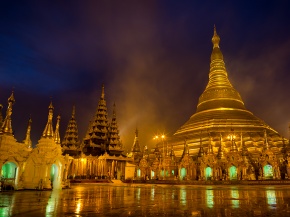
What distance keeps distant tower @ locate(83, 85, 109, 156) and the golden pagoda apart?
44.9ft

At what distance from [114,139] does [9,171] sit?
1170 inches

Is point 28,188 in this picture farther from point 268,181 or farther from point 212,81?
point 212,81

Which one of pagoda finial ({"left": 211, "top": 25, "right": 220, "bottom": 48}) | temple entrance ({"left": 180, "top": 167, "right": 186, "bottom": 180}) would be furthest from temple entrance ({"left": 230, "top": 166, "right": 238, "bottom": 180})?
pagoda finial ({"left": 211, "top": 25, "right": 220, "bottom": 48})

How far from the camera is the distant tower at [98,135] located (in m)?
48.6

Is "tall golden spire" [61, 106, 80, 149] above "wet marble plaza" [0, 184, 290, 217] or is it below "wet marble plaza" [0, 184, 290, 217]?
above

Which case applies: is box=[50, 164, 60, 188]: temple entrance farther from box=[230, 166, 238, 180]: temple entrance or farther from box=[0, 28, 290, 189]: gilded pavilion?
box=[230, 166, 238, 180]: temple entrance

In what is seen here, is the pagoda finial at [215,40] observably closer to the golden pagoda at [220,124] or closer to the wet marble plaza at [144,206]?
the golden pagoda at [220,124]

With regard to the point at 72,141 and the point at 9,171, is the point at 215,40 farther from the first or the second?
the point at 9,171

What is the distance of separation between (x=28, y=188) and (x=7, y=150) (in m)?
3.43

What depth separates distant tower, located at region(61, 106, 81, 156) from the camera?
4933 centimetres

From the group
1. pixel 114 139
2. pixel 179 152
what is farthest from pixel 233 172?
pixel 114 139

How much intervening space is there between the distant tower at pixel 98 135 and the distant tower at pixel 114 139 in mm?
1082

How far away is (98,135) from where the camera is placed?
165ft

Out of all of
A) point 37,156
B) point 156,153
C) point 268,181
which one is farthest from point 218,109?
point 37,156
